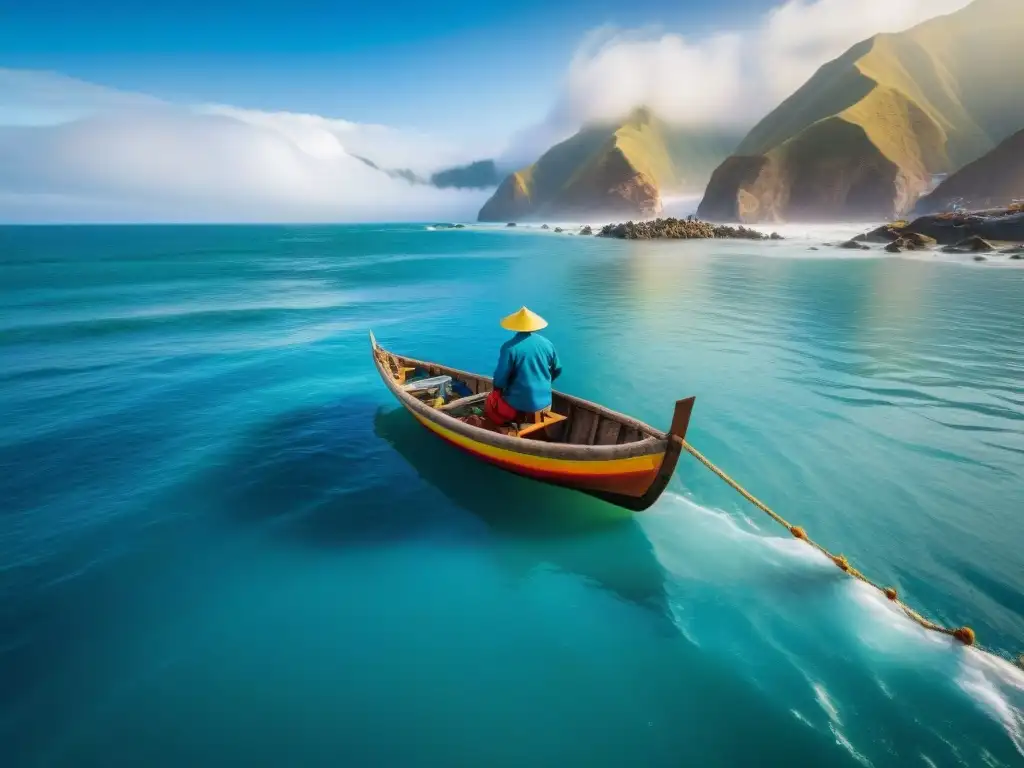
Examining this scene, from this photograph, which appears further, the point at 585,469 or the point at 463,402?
the point at 463,402

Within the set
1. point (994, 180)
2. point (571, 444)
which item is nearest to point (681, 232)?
point (994, 180)

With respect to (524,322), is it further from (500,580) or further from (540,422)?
(500,580)

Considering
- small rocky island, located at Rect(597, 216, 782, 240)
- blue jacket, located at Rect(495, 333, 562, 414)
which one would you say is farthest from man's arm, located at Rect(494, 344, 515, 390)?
small rocky island, located at Rect(597, 216, 782, 240)

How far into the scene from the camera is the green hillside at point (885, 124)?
107000mm

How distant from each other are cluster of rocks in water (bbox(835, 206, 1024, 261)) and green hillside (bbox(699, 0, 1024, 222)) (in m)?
56.6

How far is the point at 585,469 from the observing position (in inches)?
303

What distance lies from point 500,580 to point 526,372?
11.7ft

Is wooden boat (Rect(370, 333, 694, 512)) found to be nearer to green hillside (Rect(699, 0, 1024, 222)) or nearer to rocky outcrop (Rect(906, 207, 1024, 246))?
rocky outcrop (Rect(906, 207, 1024, 246))

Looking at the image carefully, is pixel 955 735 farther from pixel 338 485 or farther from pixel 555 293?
pixel 555 293

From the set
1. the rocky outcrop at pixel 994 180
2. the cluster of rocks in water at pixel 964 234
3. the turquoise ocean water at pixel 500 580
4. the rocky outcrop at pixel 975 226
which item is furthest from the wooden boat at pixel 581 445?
the rocky outcrop at pixel 994 180

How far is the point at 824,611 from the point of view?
6.41m

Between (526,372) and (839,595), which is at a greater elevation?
(526,372)

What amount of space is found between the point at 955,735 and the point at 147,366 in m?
23.6

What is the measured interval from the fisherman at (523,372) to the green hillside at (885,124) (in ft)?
410
